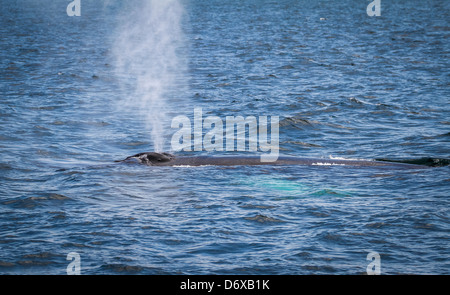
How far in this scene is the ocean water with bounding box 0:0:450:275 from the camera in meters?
10.7

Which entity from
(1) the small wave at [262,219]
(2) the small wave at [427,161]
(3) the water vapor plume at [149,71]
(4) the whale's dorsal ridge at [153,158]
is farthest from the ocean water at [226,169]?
(2) the small wave at [427,161]

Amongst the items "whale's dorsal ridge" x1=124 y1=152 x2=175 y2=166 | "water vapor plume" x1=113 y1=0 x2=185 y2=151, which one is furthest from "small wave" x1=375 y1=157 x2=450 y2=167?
"water vapor plume" x1=113 y1=0 x2=185 y2=151

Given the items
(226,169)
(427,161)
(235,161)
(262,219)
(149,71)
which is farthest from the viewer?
(149,71)

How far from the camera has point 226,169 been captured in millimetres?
15891

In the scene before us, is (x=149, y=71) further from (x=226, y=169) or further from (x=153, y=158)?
(x=226, y=169)

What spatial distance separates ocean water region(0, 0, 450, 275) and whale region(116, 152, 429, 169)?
16.3 inches

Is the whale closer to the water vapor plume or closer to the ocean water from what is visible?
the ocean water

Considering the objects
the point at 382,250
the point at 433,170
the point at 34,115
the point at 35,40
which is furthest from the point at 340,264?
the point at 35,40

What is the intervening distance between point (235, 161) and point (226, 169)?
612 millimetres

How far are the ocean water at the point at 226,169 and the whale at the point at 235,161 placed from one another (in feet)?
1.36

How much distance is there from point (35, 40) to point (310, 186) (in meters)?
43.2

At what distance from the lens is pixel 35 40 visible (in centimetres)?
5241

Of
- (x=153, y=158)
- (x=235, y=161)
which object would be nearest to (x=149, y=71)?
(x=153, y=158)
